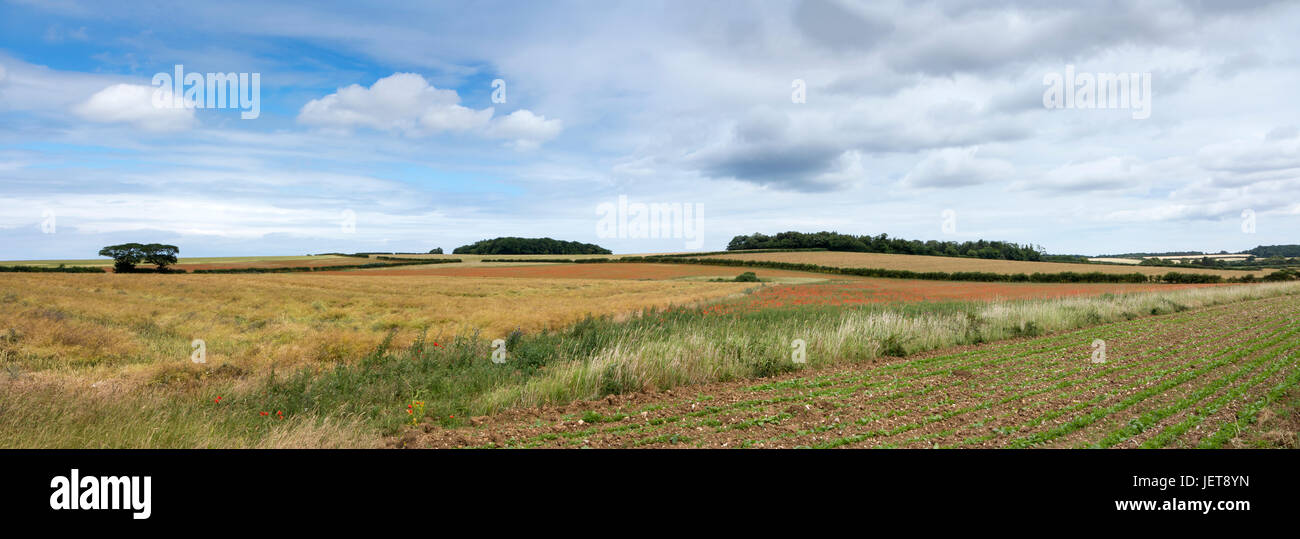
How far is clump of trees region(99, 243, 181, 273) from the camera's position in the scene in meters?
75.7

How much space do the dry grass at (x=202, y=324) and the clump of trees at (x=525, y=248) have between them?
3838 inches

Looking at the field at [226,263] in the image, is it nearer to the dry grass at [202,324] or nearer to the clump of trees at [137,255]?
the clump of trees at [137,255]

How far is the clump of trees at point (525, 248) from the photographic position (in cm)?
13862

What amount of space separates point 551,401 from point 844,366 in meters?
6.78

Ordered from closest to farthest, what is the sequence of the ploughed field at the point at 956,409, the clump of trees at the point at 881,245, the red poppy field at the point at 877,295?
the ploughed field at the point at 956,409 < the red poppy field at the point at 877,295 < the clump of trees at the point at 881,245

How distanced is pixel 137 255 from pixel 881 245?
403 feet

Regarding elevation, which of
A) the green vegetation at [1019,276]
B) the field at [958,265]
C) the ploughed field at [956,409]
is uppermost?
the field at [958,265]

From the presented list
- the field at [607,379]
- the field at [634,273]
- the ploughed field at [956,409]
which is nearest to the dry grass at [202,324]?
the field at [607,379]

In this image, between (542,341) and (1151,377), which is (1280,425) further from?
(542,341)

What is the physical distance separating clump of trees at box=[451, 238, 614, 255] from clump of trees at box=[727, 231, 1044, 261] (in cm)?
3683

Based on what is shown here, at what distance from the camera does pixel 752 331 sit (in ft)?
49.1

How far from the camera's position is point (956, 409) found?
8414 millimetres

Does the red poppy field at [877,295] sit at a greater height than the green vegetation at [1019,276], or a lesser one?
lesser

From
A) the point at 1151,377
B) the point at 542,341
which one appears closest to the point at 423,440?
the point at 542,341
